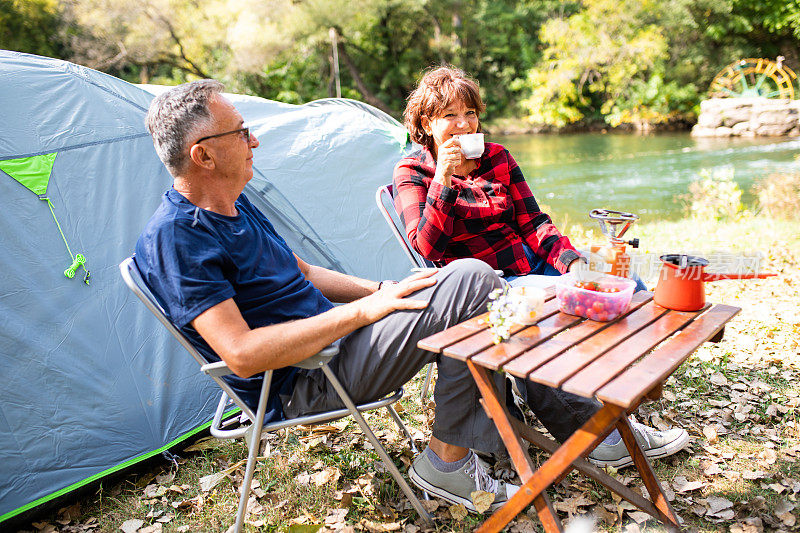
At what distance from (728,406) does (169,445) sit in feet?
7.67

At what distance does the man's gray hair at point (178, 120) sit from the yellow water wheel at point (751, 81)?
59.9ft

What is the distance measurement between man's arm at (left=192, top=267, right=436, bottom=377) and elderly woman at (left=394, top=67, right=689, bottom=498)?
2.00ft

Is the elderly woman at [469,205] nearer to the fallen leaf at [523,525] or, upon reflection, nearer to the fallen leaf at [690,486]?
the fallen leaf at [690,486]

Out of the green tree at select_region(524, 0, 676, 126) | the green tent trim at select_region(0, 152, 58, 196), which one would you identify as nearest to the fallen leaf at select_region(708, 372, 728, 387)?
the green tent trim at select_region(0, 152, 58, 196)

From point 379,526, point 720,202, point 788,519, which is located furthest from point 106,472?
point 720,202

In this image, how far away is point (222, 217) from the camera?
5.56 feet

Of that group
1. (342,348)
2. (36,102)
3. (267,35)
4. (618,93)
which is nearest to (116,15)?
(267,35)

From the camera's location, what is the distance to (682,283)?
1701 mm

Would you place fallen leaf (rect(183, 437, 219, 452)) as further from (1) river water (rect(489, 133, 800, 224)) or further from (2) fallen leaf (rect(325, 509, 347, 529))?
(1) river water (rect(489, 133, 800, 224))

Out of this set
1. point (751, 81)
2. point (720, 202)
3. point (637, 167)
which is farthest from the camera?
point (751, 81)

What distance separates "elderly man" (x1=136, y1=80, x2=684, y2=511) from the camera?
1.51 m

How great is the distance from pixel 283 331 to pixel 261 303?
225 mm

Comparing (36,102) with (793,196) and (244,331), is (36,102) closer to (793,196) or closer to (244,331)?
(244,331)

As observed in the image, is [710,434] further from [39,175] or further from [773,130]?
[773,130]
